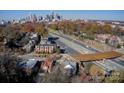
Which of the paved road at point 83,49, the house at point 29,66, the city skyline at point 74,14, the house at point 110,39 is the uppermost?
the city skyline at point 74,14

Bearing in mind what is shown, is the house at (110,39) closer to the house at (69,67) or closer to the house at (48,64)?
the house at (69,67)

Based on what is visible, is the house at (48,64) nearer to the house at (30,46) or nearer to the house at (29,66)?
the house at (29,66)

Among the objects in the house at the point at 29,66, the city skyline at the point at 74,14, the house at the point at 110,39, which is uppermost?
the city skyline at the point at 74,14

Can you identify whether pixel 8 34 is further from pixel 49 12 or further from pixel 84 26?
pixel 84 26

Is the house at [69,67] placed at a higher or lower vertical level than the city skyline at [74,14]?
lower

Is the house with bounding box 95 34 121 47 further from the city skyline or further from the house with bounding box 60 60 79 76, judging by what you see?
the house with bounding box 60 60 79 76

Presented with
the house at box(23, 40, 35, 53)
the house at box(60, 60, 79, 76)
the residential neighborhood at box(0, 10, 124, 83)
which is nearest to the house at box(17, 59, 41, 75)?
the residential neighborhood at box(0, 10, 124, 83)

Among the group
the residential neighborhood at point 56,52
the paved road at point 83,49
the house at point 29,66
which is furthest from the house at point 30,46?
the paved road at point 83,49


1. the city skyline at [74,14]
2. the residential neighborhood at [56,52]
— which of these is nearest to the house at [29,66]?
the residential neighborhood at [56,52]
